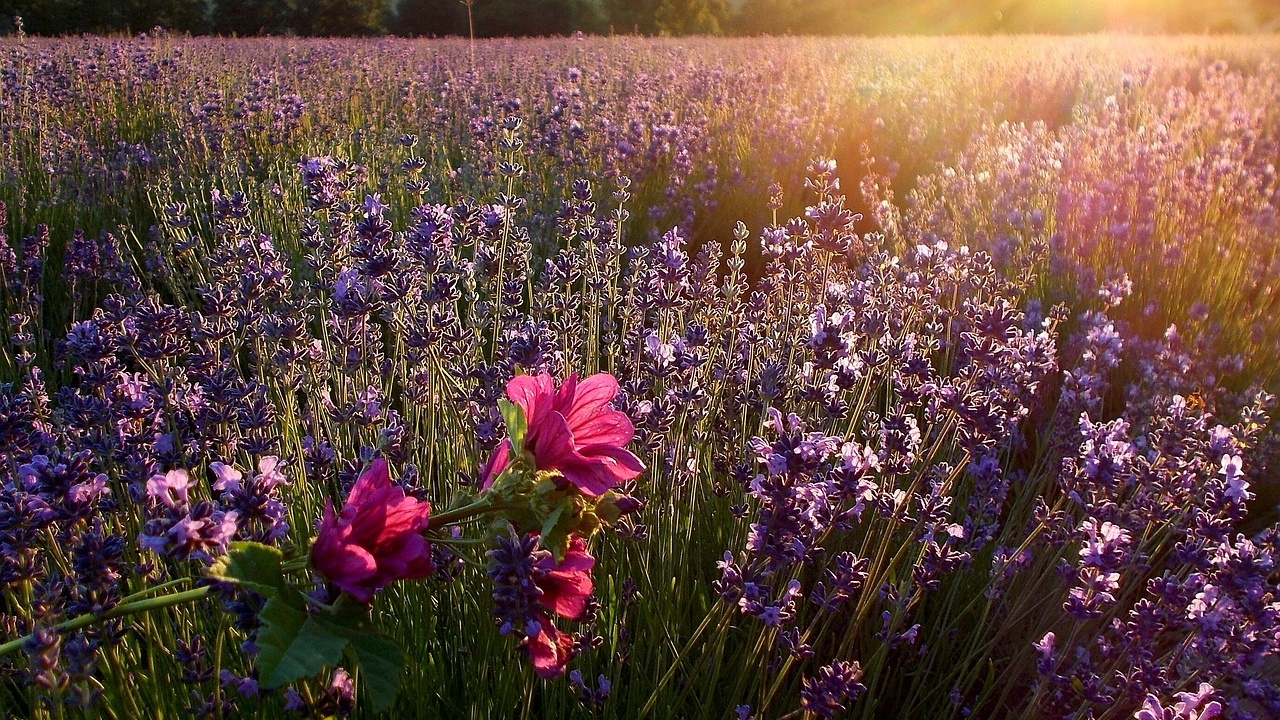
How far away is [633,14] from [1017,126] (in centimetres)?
3215

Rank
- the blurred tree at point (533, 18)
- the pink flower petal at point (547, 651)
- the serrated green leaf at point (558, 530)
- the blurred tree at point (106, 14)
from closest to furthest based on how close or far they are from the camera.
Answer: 1. the serrated green leaf at point (558, 530)
2. the pink flower petal at point (547, 651)
3. the blurred tree at point (106, 14)
4. the blurred tree at point (533, 18)

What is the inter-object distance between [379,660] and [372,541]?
10 centimetres

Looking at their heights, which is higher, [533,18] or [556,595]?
[533,18]

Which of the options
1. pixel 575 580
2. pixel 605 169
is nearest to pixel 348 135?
pixel 605 169

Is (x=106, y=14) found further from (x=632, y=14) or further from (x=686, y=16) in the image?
(x=686, y=16)

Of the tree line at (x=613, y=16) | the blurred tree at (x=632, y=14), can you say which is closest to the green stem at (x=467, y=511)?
the tree line at (x=613, y=16)

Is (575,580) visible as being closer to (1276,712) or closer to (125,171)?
(1276,712)

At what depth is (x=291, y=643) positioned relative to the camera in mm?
714

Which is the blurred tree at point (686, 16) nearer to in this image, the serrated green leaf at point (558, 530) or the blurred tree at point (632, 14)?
the blurred tree at point (632, 14)

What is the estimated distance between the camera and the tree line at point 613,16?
25.2 metres

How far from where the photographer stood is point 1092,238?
3600 millimetres

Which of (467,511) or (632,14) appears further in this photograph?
(632,14)

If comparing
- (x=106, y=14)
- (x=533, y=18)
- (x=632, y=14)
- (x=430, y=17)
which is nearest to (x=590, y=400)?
(x=106, y=14)

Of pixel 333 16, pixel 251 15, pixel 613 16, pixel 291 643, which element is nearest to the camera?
pixel 291 643
